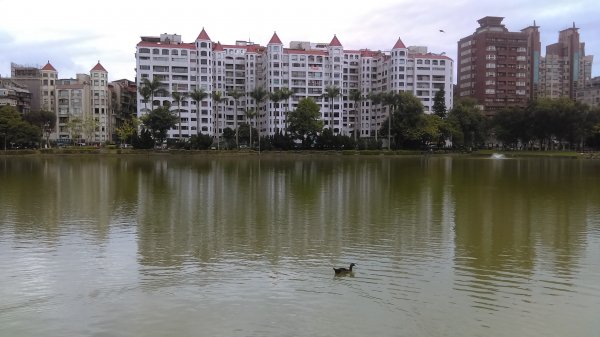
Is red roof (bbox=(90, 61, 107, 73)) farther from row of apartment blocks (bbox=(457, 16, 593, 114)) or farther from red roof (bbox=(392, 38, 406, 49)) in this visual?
row of apartment blocks (bbox=(457, 16, 593, 114))

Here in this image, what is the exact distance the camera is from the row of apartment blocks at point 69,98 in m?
122

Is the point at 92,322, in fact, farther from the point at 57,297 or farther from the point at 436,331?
the point at 436,331

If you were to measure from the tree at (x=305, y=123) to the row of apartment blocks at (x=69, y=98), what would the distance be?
46.2 meters

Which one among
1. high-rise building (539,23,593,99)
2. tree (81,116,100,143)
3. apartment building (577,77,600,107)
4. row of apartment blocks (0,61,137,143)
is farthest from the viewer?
high-rise building (539,23,593,99)

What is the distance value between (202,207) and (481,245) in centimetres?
1281

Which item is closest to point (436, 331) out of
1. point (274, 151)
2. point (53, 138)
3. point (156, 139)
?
point (274, 151)

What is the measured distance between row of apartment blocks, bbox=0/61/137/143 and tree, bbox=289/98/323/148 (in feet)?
152

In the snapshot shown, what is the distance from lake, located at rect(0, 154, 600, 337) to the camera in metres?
10.0

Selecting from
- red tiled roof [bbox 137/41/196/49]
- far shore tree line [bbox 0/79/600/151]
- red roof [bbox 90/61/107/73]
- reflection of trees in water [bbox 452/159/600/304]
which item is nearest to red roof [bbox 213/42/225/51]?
red tiled roof [bbox 137/41/196/49]

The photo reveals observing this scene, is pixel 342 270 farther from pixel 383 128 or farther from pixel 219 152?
pixel 383 128

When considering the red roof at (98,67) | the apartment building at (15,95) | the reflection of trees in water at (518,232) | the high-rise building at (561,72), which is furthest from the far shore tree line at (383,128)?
the reflection of trees in water at (518,232)

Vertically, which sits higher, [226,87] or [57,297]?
[226,87]

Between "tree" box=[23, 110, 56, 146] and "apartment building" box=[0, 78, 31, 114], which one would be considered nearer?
"tree" box=[23, 110, 56, 146]

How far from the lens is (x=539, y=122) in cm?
10844
